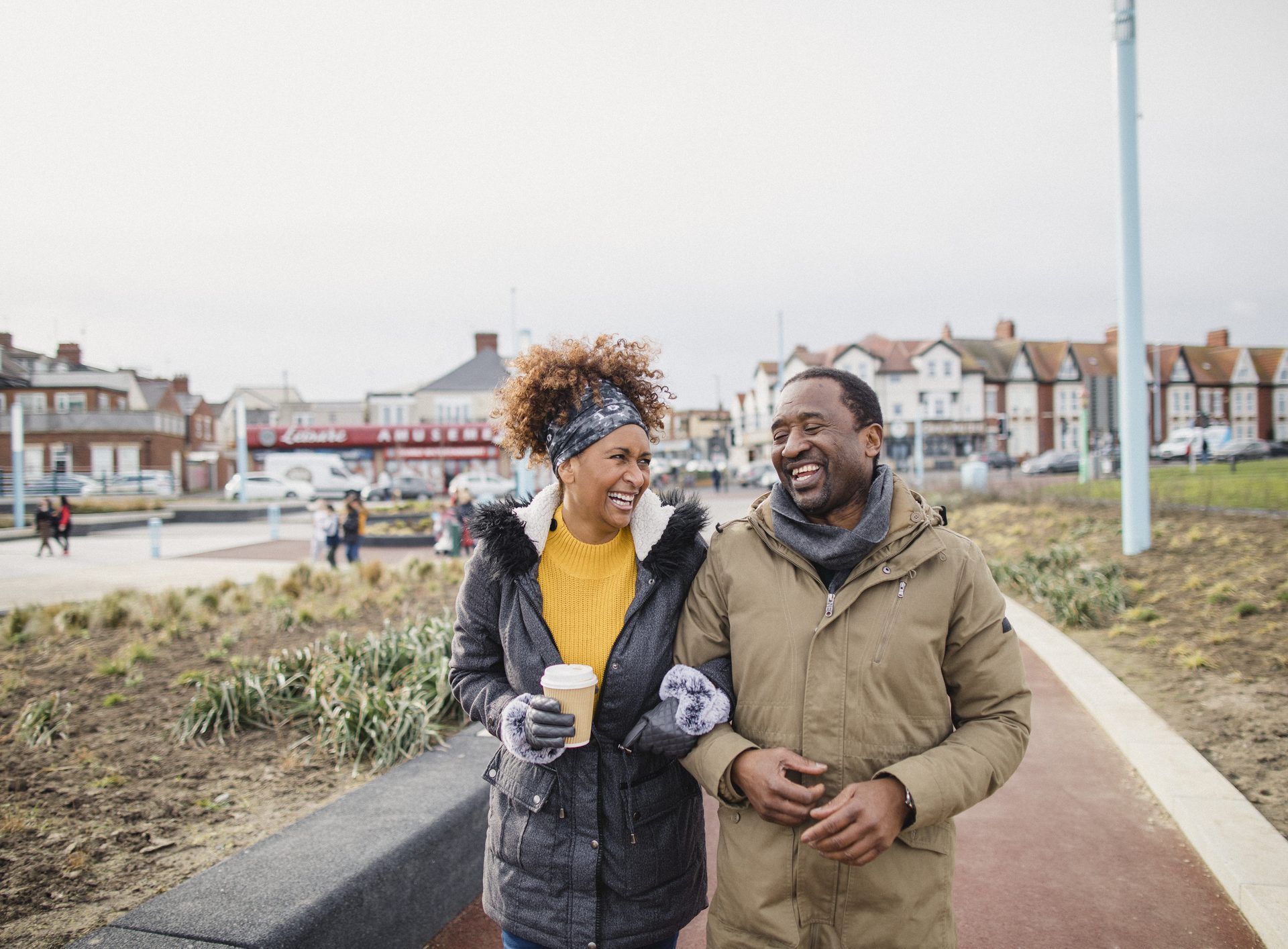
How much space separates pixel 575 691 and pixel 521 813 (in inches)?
17.5

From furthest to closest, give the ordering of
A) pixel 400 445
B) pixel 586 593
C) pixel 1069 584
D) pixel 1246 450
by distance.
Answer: pixel 400 445 < pixel 1246 450 < pixel 1069 584 < pixel 586 593

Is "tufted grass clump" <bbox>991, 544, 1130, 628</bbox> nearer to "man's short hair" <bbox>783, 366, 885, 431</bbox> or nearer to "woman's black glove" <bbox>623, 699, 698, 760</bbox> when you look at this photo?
"man's short hair" <bbox>783, 366, 885, 431</bbox>

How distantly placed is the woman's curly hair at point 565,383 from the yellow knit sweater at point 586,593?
365 millimetres

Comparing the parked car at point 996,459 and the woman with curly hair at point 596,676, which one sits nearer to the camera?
the woman with curly hair at point 596,676

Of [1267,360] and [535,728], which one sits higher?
[1267,360]

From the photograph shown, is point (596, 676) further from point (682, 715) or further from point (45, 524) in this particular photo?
point (45, 524)

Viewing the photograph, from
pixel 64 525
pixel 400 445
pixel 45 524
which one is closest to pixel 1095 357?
pixel 400 445

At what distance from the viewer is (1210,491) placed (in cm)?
1212

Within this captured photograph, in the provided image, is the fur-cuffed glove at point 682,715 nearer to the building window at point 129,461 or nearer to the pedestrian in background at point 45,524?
the pedestrian in background at point 45,524

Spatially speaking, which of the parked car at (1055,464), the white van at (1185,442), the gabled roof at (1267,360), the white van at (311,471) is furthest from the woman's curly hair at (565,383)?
the gabled roof at (1267,360)

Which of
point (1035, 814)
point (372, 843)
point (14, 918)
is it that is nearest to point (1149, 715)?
point (1035, 814)

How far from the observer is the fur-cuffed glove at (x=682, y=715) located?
1.99m

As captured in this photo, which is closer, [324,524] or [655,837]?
[655,837]

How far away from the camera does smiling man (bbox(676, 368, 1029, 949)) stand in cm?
189
